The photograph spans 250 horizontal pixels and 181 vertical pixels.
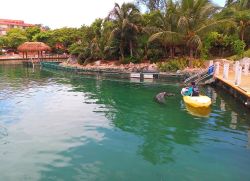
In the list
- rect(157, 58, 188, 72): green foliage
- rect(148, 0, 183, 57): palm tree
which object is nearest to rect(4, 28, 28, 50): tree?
rect(148, 0, 183, 57): palm tree

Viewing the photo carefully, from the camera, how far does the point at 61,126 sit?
13719 mm

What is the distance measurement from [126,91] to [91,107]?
6482 mm

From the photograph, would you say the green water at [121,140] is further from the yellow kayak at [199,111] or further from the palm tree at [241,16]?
the palm tree at [241,16]

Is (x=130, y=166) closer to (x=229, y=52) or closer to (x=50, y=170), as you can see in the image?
(x=50, y=170)

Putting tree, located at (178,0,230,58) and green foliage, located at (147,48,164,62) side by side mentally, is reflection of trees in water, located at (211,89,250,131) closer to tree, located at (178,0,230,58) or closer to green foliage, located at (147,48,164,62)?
tree, located at (178,0,230,58)

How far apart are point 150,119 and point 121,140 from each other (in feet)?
11.7

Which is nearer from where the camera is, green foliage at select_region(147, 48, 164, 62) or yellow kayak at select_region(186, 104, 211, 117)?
yellow kayak at select_region(186, 104, 211, 117)

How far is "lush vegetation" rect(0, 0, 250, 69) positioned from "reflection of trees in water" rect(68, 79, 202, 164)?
9502mm

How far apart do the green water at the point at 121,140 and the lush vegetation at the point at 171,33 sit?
12.8 meters

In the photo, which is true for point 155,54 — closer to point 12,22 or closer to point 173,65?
point 173,65

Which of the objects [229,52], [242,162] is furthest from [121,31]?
[242,162]

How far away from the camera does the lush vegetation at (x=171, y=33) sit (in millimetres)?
30875

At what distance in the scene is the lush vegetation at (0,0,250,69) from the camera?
30.9 m

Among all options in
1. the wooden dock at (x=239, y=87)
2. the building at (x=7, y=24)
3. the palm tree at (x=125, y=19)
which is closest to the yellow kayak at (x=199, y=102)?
the wooden dock at (x=239, y=87)
